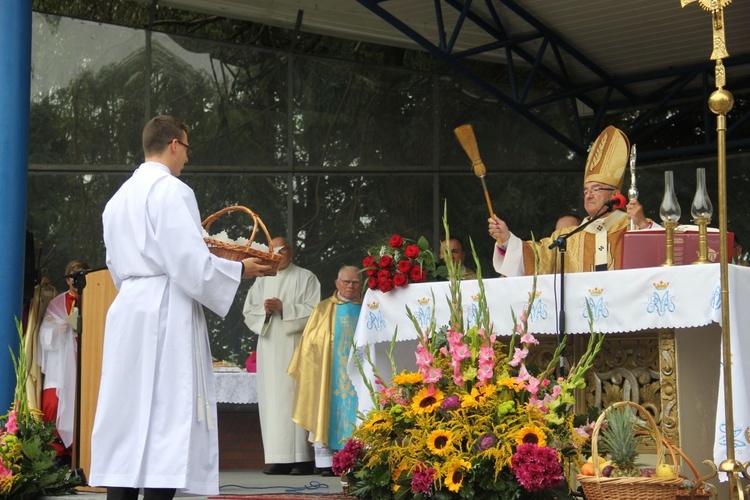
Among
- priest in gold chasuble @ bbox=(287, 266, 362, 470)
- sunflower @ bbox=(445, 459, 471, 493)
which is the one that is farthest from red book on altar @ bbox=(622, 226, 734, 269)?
priest in gold chasuble @ bbox=(287, 266, 362, 470)

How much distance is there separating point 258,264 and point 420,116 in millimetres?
7468

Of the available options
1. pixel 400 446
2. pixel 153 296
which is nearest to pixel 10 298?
pixel 153 296

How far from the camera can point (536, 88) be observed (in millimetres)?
12898

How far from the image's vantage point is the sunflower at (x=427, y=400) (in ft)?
16.6

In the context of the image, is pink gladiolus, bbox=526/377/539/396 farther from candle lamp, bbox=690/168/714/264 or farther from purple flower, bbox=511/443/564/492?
candle lamp, bbox=690/168/714/264

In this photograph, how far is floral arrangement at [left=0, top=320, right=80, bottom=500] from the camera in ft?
23.0

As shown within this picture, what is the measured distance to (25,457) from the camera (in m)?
7.21

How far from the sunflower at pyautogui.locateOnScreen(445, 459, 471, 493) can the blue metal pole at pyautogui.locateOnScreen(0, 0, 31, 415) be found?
13.7 ft

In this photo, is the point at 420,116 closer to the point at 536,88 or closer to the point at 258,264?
the point at 536,88

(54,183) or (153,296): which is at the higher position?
(54,183)

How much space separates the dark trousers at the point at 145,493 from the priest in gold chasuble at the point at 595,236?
268 centimetres

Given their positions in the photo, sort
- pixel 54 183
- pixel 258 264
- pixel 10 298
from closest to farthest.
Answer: pixel 258 264, pixel 10 298, pixel 54 183

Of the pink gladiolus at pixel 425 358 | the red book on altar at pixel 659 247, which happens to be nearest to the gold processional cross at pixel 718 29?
the red book on altar at pixel 659 247

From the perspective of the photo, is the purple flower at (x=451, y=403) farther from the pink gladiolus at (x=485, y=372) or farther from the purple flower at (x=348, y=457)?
the purple flower at (x=348, y=457)
